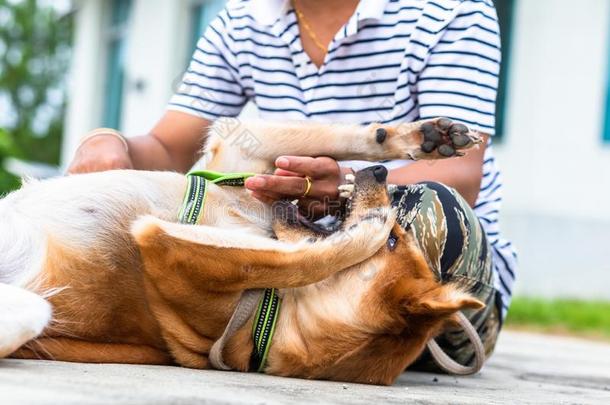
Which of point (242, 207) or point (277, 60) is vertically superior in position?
point (277, 60)

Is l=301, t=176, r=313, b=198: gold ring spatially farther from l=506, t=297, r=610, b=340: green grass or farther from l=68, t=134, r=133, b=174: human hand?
l=506, t=297, r=610, b=340: green grass

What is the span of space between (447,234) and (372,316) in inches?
15.6

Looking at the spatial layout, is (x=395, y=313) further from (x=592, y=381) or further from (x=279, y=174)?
(x=592, y=381)

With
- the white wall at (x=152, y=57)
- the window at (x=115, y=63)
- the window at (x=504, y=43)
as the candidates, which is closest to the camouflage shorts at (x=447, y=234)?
the window at (x=504, y=43)

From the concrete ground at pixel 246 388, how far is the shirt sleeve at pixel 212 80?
123 cm

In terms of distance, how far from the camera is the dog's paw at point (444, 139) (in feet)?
8.14

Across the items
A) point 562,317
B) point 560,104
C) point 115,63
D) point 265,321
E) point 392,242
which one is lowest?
point 562,317

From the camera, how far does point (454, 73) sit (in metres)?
2.95

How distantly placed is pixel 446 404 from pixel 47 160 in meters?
32.4

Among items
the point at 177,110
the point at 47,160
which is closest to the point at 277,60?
the point at 177,110

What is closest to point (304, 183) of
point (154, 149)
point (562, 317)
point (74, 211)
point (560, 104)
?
point (74, 211)

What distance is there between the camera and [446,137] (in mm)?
2529

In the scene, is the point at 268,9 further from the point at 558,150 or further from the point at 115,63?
the point at 115,63

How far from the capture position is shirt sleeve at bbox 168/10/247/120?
133 inches
